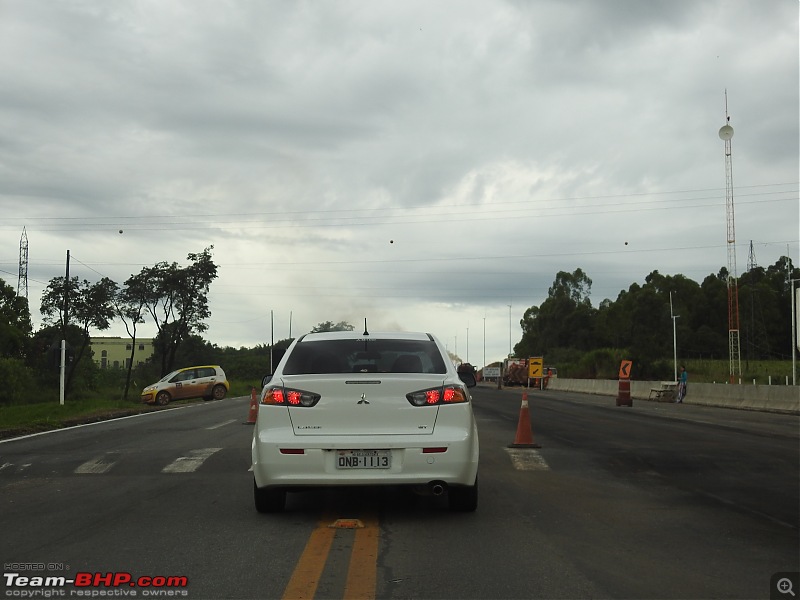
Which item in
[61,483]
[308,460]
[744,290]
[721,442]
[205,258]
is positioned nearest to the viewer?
[308,460]

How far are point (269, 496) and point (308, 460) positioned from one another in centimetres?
75

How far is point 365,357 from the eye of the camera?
7926mm

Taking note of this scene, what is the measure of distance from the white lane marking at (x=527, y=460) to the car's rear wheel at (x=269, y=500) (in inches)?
164

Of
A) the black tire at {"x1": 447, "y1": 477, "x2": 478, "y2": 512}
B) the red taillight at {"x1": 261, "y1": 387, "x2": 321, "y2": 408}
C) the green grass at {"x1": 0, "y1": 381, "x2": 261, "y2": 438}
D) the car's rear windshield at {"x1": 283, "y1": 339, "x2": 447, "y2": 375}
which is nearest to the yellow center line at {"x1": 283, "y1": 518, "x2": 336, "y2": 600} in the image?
the red taillight at {"x1": 261, "y1": 387, "x2": 321, "y2": 408}

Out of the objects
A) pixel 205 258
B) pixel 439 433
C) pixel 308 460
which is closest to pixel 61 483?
pixel 308 460

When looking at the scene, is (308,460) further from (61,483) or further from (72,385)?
(72,385)

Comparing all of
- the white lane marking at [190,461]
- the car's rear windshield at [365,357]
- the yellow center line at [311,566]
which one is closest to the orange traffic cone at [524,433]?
the white lane marking at [190,461]

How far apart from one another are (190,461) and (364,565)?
21.5ft

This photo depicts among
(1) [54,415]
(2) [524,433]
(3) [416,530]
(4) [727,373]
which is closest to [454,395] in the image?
(3) [416,530]

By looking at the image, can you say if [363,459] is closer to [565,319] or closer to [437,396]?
[437,396]

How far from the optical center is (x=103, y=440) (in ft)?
51.2

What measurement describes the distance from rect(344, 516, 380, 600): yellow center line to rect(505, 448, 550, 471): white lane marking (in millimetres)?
4320

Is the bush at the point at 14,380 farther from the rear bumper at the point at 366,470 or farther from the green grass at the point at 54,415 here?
the rear bumper at the point at 366,470

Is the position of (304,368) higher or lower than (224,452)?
higher
